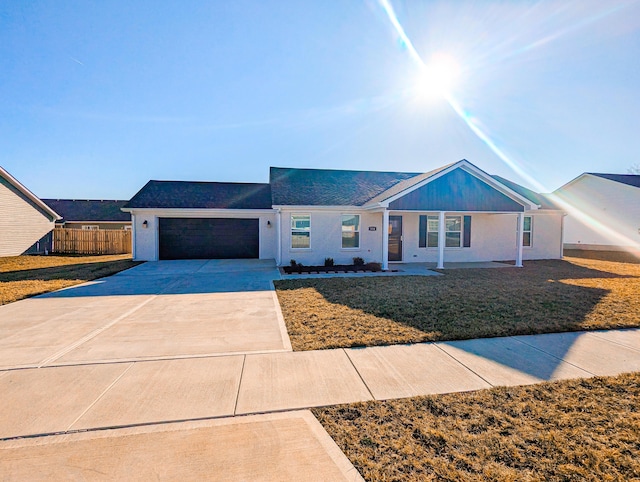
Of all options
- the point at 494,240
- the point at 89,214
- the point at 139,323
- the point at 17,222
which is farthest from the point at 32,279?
the point at 89,214

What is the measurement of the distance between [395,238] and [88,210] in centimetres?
2874

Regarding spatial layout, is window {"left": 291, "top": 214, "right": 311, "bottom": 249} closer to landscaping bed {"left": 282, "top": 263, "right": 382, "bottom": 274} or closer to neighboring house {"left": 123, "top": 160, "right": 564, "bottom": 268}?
neighboring house {"left": 123, "top": 160, "right": 564, "bottom": 268}

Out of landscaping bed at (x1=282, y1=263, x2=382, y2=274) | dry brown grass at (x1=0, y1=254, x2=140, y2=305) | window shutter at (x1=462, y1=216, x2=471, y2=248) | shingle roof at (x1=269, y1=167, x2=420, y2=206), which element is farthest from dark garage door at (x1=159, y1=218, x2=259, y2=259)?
window shutter at (x1=462, y1=216, x2=471, y2=248)

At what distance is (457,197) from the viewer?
13.0 metres

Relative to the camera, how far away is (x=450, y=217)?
14.7m

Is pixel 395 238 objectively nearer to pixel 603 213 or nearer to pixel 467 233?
pixel 467 233

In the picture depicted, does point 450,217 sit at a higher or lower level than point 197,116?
lower

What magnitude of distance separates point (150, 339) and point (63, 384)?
145cm

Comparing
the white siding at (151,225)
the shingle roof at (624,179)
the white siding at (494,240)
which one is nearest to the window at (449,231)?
the white siding at (494,240)

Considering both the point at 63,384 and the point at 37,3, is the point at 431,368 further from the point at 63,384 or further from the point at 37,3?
the point at 37,3

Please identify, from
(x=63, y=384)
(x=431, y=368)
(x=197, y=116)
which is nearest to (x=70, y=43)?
(x=197, y=116)

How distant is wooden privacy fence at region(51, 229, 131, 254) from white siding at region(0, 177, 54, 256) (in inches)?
48.6

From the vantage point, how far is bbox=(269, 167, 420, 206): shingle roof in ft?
45.2

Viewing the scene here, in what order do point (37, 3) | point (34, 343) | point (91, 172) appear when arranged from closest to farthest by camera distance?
point (34, 343) → point (37, 3) → point (91, 172)
